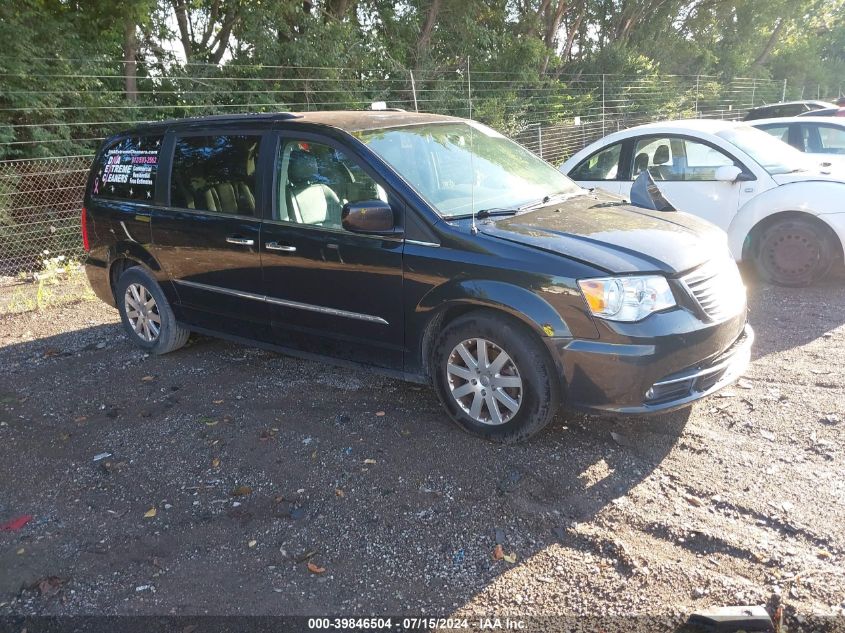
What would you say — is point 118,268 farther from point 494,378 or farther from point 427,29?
point 427,29

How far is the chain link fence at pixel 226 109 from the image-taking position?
930 centimetres

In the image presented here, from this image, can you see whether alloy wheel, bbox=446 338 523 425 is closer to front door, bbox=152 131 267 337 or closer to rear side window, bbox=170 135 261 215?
front door, bbox=152 131 267 337

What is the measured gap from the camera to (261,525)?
3.37 m

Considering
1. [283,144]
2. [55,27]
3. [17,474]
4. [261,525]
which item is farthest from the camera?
[55,27]

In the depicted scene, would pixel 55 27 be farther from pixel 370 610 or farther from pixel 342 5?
pixel 370 610

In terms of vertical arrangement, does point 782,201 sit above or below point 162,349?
above

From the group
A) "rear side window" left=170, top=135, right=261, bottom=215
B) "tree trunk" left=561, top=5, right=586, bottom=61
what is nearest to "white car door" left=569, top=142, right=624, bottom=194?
"rear side window" left=170, top=135, right=261, bottom=215

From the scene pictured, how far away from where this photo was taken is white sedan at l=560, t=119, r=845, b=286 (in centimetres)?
646

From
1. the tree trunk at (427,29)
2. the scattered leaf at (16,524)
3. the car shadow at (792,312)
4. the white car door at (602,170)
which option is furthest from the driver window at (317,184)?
the tree trunk at (427,29)

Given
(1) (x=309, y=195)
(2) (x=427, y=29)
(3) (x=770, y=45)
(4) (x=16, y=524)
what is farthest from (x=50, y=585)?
(3) (x=770, y=45)

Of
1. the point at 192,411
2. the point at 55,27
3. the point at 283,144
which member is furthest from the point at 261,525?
the point at 55,27

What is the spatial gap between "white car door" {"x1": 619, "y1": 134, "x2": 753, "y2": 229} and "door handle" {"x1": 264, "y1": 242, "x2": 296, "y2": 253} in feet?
13.4

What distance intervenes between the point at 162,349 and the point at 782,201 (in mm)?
5749

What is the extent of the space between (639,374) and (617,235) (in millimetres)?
853
